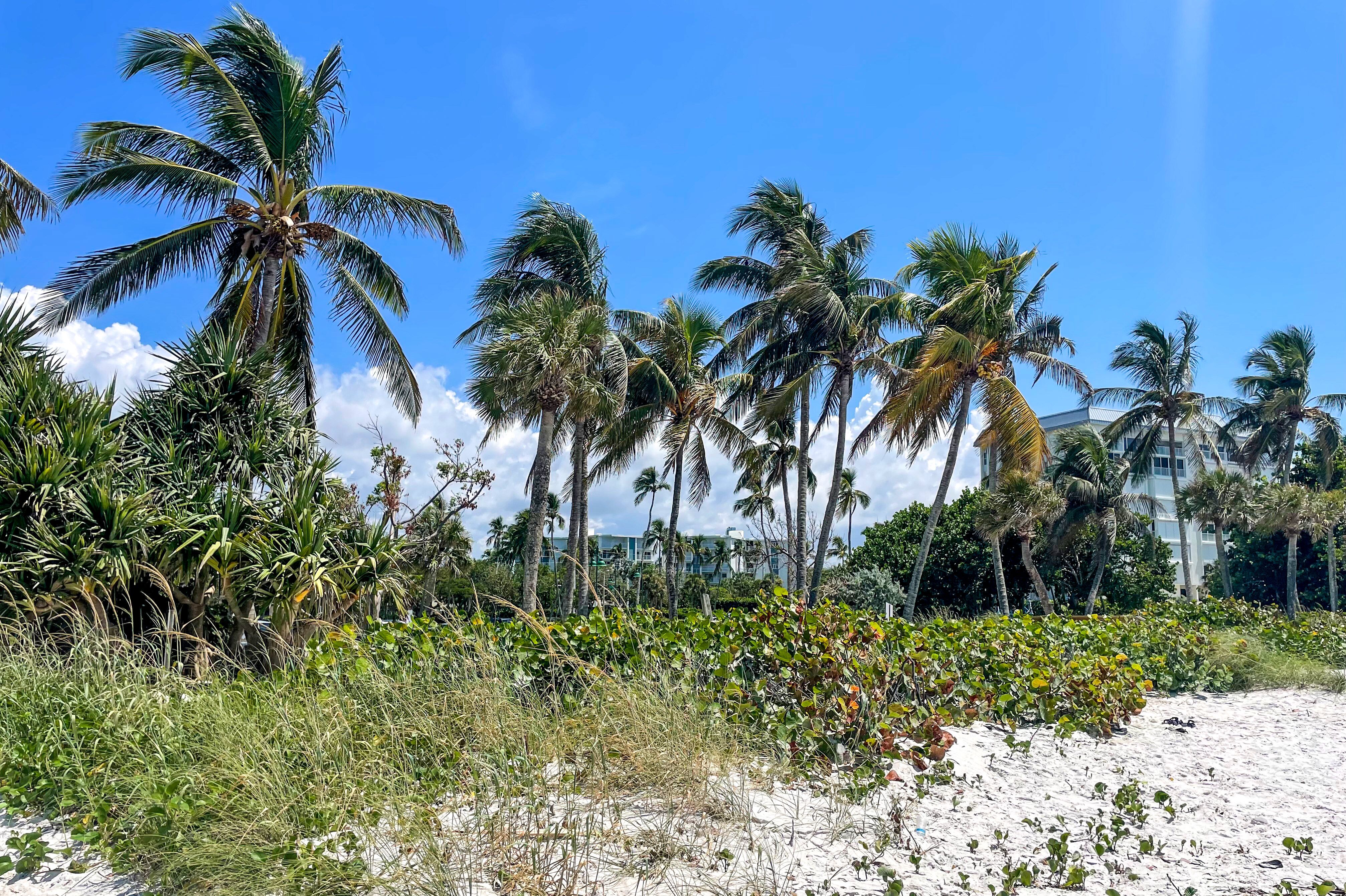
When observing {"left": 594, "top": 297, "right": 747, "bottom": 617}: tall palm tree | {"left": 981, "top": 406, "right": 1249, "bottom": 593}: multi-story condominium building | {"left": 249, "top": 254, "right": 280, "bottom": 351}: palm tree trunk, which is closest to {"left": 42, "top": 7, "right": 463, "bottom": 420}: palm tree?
{"left": 249, "top": 254, "right": 280, "bottom": 351}: palm tree trunk

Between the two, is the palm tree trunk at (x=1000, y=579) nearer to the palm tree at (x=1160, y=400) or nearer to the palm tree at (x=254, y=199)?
the palm tree at (x=1160, y=400)

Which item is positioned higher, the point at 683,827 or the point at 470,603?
the point at 470,603

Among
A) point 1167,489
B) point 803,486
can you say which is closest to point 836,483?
point 803,486

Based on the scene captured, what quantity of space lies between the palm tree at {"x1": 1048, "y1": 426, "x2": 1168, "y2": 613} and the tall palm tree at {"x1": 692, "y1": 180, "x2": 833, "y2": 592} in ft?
45.2

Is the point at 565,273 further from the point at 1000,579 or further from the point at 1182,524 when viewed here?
the point at 1182,524

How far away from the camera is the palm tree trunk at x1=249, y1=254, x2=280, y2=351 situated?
567 inches

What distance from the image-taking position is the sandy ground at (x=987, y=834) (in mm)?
3889

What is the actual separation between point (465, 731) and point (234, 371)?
25.0ft

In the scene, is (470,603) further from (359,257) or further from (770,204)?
(770,204)

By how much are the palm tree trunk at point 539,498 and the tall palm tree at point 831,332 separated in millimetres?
7962

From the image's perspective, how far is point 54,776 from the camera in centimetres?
468

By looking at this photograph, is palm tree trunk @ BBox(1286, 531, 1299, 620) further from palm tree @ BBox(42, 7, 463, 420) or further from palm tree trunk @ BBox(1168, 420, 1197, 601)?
palm tree @ BBox(42, 7, 463, 420)

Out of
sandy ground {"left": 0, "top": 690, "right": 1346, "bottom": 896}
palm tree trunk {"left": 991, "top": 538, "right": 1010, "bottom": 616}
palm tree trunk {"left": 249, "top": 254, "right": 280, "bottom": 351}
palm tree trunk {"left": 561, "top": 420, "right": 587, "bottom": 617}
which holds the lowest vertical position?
sandy ground {"left": 0, "top": 690, "right": 1346, "bottom": 896}

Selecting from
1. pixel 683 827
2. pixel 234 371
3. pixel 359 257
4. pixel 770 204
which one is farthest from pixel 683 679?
pixel 770 204
